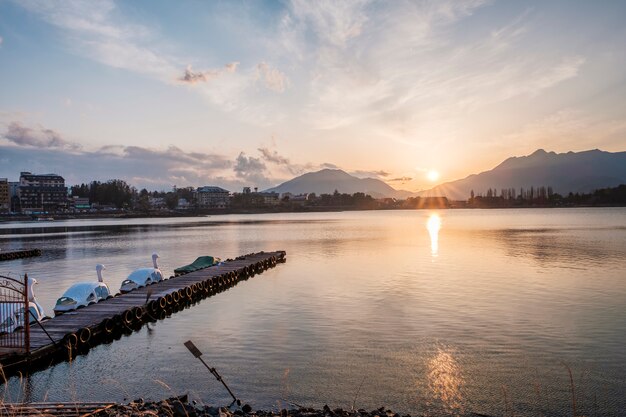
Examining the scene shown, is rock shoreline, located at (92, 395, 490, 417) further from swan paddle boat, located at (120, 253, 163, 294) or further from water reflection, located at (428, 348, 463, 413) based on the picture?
swan paddle boat, located at (120, 253, 163, 294)

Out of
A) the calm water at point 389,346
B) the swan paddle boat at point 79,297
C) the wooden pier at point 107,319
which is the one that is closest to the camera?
the calm water at point 389,346

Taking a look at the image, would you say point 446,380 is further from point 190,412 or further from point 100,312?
point 100,312

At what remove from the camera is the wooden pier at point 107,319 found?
17500 millimetres

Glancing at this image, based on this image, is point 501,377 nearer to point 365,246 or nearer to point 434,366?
point 434,366

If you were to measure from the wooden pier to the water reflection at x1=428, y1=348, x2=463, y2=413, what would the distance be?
1268 cm

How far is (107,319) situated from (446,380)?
15718 mm

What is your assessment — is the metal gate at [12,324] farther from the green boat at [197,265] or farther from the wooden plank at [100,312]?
the green boat at [197,265]

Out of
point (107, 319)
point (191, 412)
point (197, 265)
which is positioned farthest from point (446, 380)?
point (197, 265)

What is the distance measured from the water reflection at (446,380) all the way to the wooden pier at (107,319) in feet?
41.6

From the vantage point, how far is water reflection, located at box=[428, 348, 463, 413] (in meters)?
14.4

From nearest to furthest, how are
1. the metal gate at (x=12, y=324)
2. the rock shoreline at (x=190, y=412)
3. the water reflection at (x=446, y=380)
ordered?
the rock shoreline at (x=190, y=412) → the water reflection at (x=446, y=380) → the metal gate at (x=12, y=324)

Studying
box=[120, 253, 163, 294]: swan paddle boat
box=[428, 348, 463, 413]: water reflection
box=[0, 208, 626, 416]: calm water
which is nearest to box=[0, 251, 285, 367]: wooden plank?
box=[0, 208, 626, 416]: calm water

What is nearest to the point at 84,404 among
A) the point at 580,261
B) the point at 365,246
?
the point at 580,261

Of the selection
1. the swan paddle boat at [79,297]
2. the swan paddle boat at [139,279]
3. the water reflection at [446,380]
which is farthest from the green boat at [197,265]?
the water reflection at [446,380]
